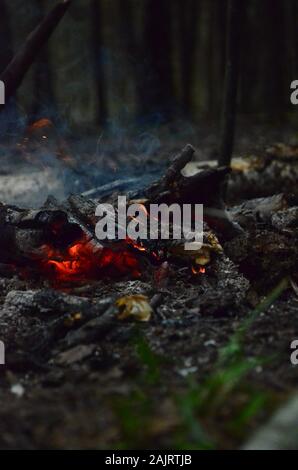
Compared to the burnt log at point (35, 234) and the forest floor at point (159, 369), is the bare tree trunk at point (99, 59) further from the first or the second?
the forest floor at point (159, 369)

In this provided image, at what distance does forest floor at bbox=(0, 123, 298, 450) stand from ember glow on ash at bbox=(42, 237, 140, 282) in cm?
10

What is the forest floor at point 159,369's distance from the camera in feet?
8.98

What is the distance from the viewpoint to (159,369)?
347 centimetres

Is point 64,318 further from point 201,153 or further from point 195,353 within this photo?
point 201,153

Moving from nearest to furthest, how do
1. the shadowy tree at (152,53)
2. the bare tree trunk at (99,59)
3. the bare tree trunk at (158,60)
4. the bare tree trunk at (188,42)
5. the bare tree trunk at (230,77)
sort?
1. the bare tree trunk at (230,77)
2. the bare tree trunk at (99,59)
3. the shadowy tree at (152,53)
4. the bare tree trunk at (158,60)
5. the bare tree trunk at (188,42)

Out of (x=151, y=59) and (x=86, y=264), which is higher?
(x=151, y=59)

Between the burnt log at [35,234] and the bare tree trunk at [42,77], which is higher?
the bare tree trunk at [42,77]

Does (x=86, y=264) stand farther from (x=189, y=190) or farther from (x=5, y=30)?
(x=5, y=30)

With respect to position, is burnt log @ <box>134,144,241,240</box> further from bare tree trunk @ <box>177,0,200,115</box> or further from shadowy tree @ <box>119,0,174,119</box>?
bare tree trunk @ <box>177,0,200,115</box>

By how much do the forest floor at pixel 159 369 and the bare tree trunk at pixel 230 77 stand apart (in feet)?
8.15

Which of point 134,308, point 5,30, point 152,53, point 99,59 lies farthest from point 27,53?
point 152,53

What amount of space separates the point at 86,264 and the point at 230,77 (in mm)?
2917

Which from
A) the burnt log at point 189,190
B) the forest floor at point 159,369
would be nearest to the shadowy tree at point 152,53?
the burnt log at point 189,190

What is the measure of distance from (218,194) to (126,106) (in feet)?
28.5
